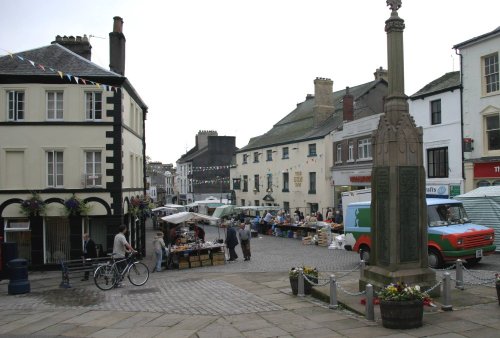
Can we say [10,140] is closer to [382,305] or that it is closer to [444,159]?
[382,305]

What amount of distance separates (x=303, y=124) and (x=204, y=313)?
118 ft

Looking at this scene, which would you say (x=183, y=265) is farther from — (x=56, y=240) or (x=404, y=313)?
(x=404, y=313)

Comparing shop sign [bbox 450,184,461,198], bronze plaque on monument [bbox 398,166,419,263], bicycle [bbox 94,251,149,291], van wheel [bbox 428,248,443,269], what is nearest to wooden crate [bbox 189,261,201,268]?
bicycle [bbox 94,251,149,291]

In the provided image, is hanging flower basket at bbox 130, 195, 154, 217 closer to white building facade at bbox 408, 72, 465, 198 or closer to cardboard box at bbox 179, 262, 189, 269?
cardboard box at bbox 179, 262, 189, 269

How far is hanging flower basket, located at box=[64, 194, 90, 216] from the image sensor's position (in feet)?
65.3

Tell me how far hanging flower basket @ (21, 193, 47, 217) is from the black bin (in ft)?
18.8

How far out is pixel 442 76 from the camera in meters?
28.8

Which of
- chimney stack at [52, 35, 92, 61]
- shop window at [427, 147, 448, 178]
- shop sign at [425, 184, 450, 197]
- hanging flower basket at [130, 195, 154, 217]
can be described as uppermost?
chimney stack at [52, 35, 92, 61]

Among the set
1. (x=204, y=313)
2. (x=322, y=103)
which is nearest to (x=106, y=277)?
(x=204, y=313)

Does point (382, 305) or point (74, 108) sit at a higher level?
point (74, 108)

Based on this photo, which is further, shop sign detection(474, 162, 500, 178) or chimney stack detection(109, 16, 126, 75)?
chimney stack detection(109, 16, 126, 75)

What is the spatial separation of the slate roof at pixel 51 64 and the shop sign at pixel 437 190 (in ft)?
57.8

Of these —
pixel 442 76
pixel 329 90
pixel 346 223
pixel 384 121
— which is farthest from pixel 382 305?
pixel 329 90

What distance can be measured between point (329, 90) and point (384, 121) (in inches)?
1261
